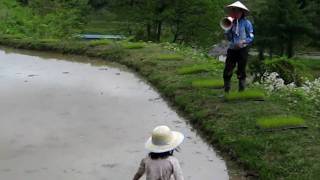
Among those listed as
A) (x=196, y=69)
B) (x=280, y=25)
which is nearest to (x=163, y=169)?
(x=196, y=69)

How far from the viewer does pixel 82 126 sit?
922cm

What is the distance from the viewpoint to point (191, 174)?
6.98 m

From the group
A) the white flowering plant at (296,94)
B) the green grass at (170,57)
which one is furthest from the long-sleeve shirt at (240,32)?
the green grass at (170,57)

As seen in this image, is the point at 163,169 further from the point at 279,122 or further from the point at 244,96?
the point at 244,96

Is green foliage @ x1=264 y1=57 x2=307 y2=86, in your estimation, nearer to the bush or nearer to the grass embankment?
the bush

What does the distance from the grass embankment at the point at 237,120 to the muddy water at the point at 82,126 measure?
0.27m

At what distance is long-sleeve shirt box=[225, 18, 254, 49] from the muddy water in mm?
1670

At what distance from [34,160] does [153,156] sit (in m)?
3.16

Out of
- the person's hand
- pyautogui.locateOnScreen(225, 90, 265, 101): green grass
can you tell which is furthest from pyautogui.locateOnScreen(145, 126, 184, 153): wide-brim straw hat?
pyautogui.locateOnScreen(225, 90, 265, 101): green grass

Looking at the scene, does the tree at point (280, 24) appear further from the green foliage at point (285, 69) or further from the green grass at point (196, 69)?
the green foliage at point (285, 69)

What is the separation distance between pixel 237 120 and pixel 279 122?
74cm

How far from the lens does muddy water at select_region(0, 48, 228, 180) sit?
7160 millimetres

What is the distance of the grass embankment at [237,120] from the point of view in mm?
6730

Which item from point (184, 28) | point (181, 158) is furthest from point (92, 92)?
point (184, 28)
